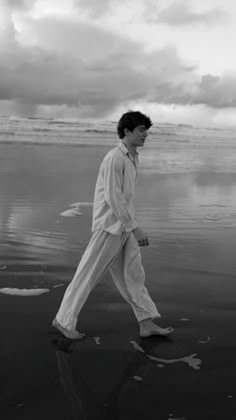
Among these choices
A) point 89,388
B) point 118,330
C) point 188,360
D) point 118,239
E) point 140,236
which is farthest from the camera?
point 118,330

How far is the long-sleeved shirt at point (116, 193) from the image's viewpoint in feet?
12.3

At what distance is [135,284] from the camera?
4.07m

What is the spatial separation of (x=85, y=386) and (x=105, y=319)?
1193 millimetres

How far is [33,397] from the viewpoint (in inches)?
122

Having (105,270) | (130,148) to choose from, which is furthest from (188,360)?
(130,148)

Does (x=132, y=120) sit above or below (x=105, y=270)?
above

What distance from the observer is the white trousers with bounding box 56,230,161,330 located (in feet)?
13.0

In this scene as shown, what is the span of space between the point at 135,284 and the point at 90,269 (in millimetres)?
417

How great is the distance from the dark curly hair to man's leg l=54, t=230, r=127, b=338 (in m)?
0.89

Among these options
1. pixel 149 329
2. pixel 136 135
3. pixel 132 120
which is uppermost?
pixel 132 120

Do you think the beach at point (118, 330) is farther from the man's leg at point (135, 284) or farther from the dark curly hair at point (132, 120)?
the dark curly hair at point (132, 120)

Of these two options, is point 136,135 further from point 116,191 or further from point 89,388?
point 89,388

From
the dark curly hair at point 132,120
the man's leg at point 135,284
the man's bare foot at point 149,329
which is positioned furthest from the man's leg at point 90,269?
the dark curly hair at point 132,120

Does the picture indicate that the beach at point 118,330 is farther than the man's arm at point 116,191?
No
